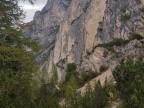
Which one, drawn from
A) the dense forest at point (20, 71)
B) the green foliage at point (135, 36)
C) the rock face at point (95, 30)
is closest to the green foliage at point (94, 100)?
the dense forest at point (20, 71)

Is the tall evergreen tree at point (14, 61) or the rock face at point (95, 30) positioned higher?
the rock face at point (95, 30)

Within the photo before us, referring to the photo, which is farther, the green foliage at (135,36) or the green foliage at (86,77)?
the green foliage at (86,77)

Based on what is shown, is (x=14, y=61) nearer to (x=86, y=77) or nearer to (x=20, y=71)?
(x=20, y=71)

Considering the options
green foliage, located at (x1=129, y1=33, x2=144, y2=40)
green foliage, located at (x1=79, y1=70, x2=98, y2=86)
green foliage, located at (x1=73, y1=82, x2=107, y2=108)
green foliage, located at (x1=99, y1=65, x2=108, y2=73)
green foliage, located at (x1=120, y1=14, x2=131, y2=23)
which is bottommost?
green foliage, located at (x1=73, y1=82, x2=107, y2=108)

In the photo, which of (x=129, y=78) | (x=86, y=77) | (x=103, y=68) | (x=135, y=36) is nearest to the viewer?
(x=129, y=78)

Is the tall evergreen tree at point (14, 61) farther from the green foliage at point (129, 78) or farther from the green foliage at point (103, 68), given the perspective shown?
the green foliage at point (103, 68)

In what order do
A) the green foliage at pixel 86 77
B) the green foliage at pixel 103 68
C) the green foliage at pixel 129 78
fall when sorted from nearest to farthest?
the green foliage at pixel 129 78 → the green foliage at pixel 86 77 → the green foliage at pixel 103 68

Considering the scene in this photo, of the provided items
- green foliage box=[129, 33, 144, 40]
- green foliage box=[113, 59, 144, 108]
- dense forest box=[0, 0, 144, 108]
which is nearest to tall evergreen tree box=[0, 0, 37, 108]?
dense forest box=[0, 0, 144, 108]

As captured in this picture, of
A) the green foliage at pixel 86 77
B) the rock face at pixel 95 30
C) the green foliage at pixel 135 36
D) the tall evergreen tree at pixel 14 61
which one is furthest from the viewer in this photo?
the rock face at pixel 95 30

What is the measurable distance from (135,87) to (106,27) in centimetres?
3539

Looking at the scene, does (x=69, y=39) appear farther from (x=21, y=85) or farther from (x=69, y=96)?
(x=21, y=85)

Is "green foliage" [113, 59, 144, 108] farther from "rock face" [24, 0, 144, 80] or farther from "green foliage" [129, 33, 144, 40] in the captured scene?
"green foliage" [129, 33, 144, 40]

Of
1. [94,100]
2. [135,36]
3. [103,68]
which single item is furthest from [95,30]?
[94,100]

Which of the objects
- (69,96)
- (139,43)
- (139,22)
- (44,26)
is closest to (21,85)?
(69,96)
